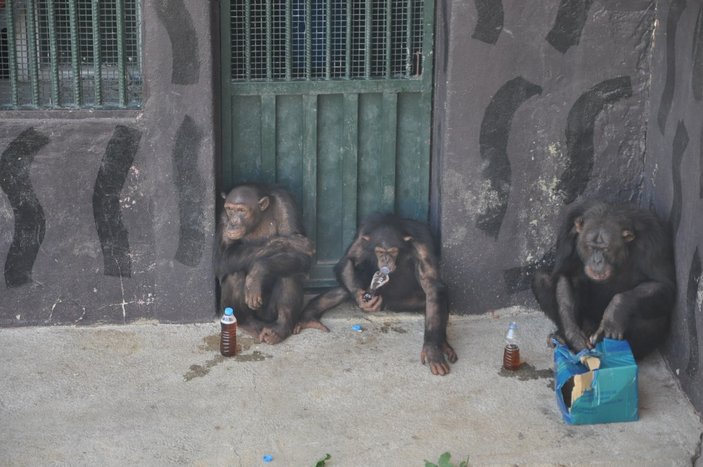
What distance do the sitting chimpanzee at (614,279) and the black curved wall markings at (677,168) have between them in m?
0.12

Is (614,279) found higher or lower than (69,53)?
lower

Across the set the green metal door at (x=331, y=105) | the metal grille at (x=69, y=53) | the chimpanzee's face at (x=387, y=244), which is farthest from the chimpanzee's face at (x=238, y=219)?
the metal grille at (x=69, y=53)

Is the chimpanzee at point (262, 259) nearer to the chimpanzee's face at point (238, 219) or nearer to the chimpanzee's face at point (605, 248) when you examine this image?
the chimpanzee's face at point (238, 219)

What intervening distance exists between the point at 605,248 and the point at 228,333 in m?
2.50

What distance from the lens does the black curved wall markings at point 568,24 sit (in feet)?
24.8

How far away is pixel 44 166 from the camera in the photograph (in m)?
7.61

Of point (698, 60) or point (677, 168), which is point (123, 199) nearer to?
point (677, 168)

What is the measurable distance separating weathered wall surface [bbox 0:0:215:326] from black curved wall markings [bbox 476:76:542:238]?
1881 mm

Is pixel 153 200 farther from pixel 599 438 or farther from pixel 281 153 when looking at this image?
pixel 599 438

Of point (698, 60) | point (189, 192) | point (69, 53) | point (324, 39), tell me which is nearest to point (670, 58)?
point (698, 60)

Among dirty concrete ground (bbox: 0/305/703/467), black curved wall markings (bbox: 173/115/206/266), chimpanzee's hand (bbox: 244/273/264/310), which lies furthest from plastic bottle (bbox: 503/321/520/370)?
black curved wall markings (bbox: 173/115/206/266)

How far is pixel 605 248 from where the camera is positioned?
7117 millimetres

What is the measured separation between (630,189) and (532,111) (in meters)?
0.91

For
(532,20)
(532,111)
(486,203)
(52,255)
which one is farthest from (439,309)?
(52,255)
